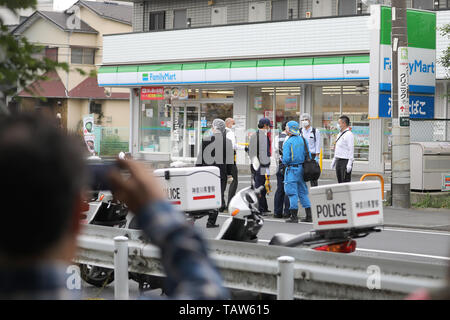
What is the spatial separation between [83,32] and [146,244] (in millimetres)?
45858

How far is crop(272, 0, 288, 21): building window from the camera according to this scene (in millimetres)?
29969

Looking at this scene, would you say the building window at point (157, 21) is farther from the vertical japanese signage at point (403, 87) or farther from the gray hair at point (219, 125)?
the gray hair at point (219, 125)

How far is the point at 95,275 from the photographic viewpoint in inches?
321

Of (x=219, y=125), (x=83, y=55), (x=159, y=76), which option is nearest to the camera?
(x=219, y=125)

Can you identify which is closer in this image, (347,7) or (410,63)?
(410,63)

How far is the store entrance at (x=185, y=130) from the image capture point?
105 ft

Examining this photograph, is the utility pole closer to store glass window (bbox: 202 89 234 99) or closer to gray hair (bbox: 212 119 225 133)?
gray hair (bbox: 212 119 225 133)

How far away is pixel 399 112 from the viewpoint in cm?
1561

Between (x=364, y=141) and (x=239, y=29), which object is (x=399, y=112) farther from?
(x=239, y=29)

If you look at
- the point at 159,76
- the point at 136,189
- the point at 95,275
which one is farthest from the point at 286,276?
the point at 159,76

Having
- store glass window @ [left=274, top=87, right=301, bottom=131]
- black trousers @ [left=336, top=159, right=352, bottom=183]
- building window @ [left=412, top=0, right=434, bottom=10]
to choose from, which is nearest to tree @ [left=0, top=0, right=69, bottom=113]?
black trousers @ [left=336, top=159, right=352, bottom=183]

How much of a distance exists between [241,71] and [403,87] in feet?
43.4

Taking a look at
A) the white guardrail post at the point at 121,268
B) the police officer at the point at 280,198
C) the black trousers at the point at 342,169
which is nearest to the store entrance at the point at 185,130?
the black trousers at the point at 342,169

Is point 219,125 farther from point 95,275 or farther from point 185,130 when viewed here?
point 185,130
